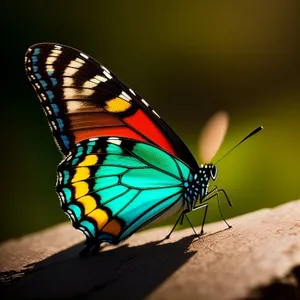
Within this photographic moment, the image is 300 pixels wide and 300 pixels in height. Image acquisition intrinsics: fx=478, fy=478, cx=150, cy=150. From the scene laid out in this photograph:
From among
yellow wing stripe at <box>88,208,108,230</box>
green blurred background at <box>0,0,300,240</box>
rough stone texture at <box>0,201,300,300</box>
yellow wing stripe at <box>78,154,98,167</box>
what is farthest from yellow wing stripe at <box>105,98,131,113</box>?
green blurred background at <box>0,0,300,240</box>

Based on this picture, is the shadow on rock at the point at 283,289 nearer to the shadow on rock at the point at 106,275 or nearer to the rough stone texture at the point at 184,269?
the rough stone texture at the point at 184,269

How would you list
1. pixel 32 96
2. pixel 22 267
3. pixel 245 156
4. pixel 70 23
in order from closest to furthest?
pixel 22 267 → pixel 245 156 → pixel 32 96 → pixel 70 23

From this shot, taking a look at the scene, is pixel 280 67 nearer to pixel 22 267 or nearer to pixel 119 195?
pixel 119 195

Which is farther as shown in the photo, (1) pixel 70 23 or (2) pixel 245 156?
(1) pixel 70 23

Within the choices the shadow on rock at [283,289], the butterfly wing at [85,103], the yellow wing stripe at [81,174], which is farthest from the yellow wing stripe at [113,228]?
the shadow on rock at [283,289]

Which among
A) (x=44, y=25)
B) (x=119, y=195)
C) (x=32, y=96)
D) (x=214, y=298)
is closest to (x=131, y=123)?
(x=119, y=195)

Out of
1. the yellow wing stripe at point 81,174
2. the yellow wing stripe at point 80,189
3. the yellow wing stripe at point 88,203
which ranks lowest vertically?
the yellow wing stripe at point 88,203
